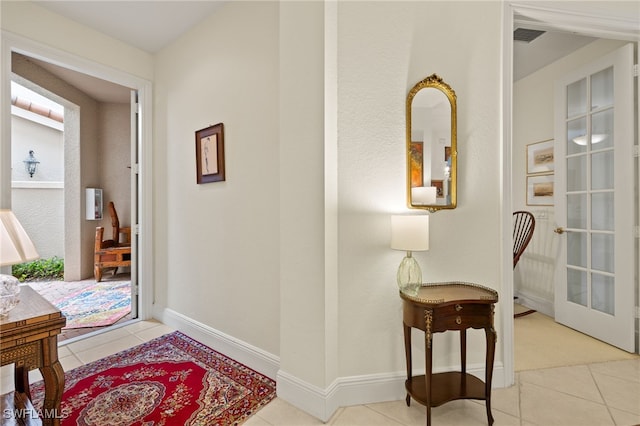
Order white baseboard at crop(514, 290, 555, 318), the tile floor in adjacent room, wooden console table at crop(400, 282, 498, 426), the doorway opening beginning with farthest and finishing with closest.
Result: the doorway opening < white baseboard at crop(514, 290, 555, 318) < the tile floor in adjacent room < wooden console table at crop(400, 282, 498, 426)

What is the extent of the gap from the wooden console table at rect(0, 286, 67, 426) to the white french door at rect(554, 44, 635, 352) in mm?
3804

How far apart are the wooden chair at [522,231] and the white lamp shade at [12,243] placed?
3.86 meters

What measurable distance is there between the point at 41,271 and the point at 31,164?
204 cm

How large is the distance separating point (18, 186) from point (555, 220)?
310 inches

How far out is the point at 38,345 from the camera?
1344 millimetres

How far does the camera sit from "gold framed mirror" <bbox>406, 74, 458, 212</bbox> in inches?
75.7

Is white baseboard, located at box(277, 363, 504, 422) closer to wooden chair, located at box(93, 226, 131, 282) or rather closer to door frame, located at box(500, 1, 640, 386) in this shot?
door frame, located at box(500, 1, 640, 386)

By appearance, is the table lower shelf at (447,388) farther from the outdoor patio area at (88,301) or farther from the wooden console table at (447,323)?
the outdoor patio area at (88,301)

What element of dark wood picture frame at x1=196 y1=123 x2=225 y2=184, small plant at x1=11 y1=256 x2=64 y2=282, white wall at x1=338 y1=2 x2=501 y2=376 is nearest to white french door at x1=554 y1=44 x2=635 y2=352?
white wall at x1=338 y1=2 x2=501 y2=376

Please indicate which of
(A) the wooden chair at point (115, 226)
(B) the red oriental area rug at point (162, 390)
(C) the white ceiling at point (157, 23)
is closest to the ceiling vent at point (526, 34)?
(C) the white ceiling at point (157, 23)

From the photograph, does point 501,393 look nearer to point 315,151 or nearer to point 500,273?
point 500,273

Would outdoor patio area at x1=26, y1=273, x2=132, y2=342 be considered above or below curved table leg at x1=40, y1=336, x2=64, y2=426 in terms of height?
below

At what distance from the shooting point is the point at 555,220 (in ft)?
10.4

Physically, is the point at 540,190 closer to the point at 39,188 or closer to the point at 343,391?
the point at 343,391
